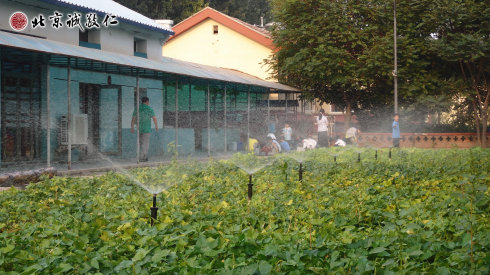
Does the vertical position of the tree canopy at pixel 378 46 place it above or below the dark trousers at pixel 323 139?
above

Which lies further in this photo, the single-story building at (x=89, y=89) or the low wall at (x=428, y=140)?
the low wall at (x=428, y=140)

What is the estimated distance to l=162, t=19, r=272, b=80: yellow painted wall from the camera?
117 feet

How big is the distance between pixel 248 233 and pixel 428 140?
1063 inches

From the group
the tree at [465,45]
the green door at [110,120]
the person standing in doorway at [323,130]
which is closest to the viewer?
the green door at [110,120]

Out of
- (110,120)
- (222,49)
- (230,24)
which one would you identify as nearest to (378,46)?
(230,24)

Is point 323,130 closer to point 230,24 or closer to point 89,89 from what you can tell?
point 89,89

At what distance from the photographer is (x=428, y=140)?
94.7ft

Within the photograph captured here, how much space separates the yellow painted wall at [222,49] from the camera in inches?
1409

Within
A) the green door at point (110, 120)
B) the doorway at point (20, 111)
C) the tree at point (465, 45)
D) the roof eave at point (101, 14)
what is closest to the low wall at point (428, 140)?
the tree at point (465, 45)

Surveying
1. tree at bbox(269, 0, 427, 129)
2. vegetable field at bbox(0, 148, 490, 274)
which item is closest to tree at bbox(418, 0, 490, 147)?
tree at bbox(269, 0, 427, 129)

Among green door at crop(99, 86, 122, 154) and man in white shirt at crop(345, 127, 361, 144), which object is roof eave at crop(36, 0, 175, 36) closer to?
green door at crop(99, 86, 122, 154)

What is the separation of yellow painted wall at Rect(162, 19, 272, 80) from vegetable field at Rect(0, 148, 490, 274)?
28952 millimetres

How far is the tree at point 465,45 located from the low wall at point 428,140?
2.29 feet

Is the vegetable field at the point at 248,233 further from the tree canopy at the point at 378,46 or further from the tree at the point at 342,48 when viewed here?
the tree at the point at 342,48
